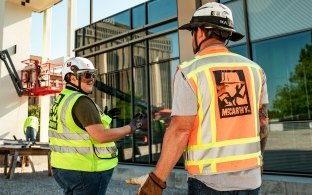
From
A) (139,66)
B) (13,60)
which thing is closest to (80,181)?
(139,66)

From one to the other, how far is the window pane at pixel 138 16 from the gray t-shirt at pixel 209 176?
8.88 meters

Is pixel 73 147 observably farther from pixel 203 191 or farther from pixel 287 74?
pixel 287 74

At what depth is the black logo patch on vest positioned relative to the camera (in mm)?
1702

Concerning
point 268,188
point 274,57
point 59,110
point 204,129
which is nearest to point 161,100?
point 274,57

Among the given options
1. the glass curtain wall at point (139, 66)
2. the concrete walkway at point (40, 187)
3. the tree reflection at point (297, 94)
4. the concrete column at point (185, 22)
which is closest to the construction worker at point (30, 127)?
the concrete walkway at point (40, 187)

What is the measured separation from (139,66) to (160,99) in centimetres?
153

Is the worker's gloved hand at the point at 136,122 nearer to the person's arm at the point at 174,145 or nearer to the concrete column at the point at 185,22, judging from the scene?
the person's arm at the point at 174,145

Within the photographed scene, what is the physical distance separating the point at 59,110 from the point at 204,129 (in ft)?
4.59

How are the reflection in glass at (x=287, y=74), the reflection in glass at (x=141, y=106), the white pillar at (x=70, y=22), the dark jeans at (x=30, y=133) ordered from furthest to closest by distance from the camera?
the white pillar at (x=70, y=22) < the dark jeans at (x=30, y=133) < the reflection in glass at (x=141, y=106) < the reflection in glass at (x=287, y=74)

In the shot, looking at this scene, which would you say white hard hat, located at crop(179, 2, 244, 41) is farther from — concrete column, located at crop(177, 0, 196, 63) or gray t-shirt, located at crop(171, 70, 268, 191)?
concrete column, located at crop(177, 0, 196, 63)

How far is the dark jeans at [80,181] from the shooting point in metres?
2.42

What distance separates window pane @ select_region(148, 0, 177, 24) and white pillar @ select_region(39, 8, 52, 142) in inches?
395

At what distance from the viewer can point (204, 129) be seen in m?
1.68

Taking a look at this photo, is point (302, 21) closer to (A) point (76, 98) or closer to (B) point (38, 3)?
(A) point (76, 98)
